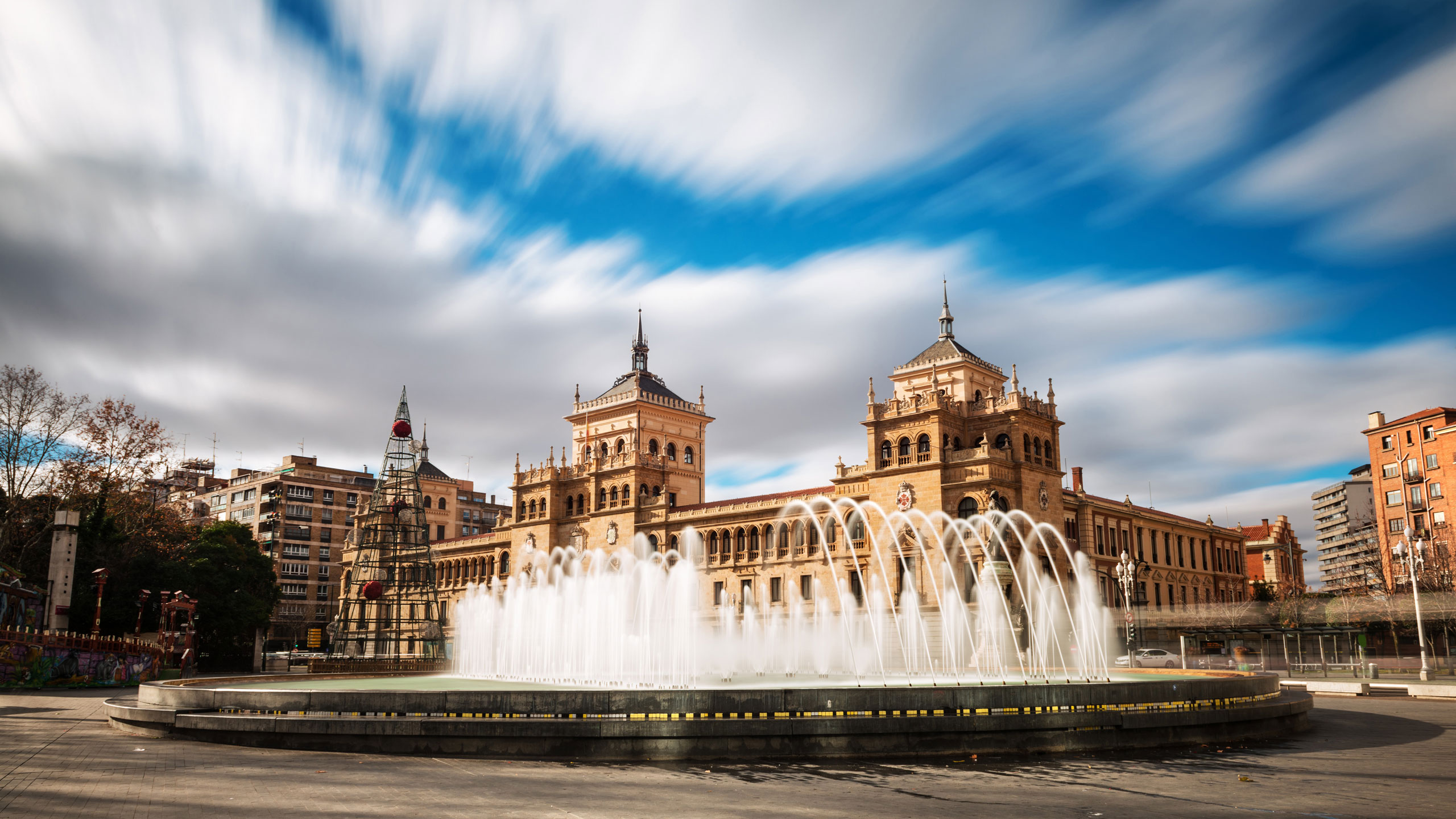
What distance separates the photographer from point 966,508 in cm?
5353

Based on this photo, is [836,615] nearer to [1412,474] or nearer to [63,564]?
[63,564]

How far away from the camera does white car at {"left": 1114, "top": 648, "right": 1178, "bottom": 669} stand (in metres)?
46.9

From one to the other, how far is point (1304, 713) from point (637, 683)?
16.1 m

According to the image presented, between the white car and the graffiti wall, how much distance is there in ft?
146

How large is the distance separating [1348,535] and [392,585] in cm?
8830

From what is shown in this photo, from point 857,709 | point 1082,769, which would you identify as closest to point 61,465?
point 857,709

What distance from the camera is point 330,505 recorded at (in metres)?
105

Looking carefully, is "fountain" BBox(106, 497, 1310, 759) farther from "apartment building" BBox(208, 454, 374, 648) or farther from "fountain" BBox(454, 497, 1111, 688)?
"apartment building" BBox(208, 454, 374, 648)

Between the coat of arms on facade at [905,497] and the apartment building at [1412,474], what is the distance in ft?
126

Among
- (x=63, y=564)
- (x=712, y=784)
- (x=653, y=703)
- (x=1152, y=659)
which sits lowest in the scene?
(x=1152, y=659)

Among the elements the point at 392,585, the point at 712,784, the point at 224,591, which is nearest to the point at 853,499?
the point at 392,585

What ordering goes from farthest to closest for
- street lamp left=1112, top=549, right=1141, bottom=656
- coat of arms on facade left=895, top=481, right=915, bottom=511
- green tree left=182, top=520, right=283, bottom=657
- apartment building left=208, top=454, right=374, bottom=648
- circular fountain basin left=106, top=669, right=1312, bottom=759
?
apartment building left=208, top=454, right=374, bottom=648 → green tree left=182, top=520, right=283, bottom=657 → coat of arms on facade left=895, top=481, right=915, bottom=511 → street lamp left=1112, top=549, right=1141, bottom=656 → circular fountain basin left=106, top=669, right=1312, bottom=759

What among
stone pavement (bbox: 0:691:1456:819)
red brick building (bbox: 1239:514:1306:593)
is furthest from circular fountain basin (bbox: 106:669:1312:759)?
red brick building (bbox: 1239:514:1306:593)

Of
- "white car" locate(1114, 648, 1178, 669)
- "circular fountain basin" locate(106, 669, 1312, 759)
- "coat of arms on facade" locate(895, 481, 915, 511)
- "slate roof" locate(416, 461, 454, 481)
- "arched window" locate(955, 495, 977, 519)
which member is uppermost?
"slate roof" locate(416, 461, 454, 481)
